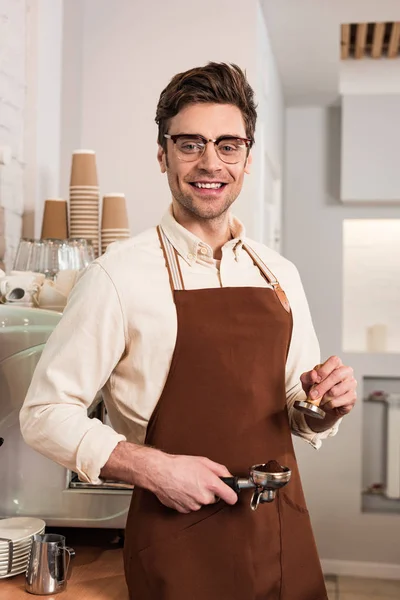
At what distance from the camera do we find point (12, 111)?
2.33 m

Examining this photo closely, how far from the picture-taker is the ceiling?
3258 millimetres

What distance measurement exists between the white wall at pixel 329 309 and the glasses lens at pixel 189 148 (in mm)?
3526

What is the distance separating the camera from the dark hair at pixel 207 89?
4.56 ft

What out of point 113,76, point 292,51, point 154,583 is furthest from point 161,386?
point 292,51

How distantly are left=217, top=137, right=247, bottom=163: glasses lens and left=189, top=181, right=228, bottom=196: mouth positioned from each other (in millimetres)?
43

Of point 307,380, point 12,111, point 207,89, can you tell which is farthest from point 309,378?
point 12,111

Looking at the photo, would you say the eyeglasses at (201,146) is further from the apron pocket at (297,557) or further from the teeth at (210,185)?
the apron pocket at (297,557)

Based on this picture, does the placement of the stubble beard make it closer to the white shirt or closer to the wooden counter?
the white shirt

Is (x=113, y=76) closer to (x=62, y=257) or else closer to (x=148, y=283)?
(x=62, y=257)

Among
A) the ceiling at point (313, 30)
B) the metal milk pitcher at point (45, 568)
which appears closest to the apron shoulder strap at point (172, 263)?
the metal milk pitcher at point (45, 568)

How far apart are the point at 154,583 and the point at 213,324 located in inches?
16.6

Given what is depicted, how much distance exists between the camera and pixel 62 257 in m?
2.00

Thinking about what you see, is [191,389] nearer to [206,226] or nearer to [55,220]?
[206,226]

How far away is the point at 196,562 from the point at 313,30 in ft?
9.08
